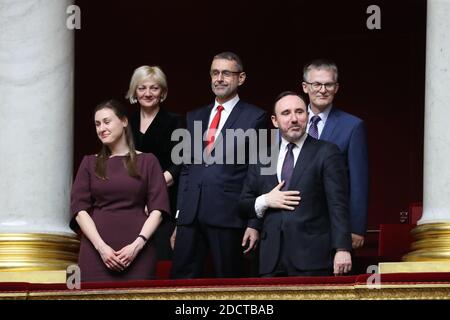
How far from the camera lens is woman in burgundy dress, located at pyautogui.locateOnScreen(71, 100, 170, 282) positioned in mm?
11336

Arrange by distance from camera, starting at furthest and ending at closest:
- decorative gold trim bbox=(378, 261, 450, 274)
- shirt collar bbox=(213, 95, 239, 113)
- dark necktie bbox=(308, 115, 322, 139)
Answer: shirt collar bbox=(213, 95, 239, 113), dark necktie bbox=(308, 115, 322, 139), decorative gold trim bbox=(378, 261, 450, 274)

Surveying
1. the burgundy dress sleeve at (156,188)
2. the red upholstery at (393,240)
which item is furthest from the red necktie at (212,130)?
the red upholstery at (393,240)

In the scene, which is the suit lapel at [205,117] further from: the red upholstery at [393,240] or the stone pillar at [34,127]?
the red upholstery at [393,240]

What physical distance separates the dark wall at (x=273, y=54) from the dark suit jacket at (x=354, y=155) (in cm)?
590

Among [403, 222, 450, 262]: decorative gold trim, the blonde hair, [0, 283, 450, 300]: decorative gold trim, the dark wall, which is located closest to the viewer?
[0, 283, 450, 300]: decorative gold trim

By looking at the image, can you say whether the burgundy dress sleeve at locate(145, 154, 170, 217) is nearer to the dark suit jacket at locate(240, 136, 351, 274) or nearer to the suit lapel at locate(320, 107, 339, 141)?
the dark suit jacket at locate(240, 136, 351, 274)

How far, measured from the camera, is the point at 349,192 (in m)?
11.5

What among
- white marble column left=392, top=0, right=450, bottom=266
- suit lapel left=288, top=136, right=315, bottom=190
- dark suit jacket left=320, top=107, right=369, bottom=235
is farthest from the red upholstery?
suit lapel left=288, top=136, right=315, bottom=190

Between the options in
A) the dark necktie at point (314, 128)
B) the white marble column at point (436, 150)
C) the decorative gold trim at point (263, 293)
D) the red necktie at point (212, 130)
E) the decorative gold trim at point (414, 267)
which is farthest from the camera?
the red necktie at point (212, 130)

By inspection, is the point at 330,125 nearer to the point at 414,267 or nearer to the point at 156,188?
the point at 414,267

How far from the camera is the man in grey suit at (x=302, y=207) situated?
10945mm

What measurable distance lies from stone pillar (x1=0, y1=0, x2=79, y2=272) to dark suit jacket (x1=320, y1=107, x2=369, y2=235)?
7.37 feet

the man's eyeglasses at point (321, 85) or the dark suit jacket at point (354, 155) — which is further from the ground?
the man's eyeglasses at point (321, 85)

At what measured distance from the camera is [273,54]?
17.9 meters
